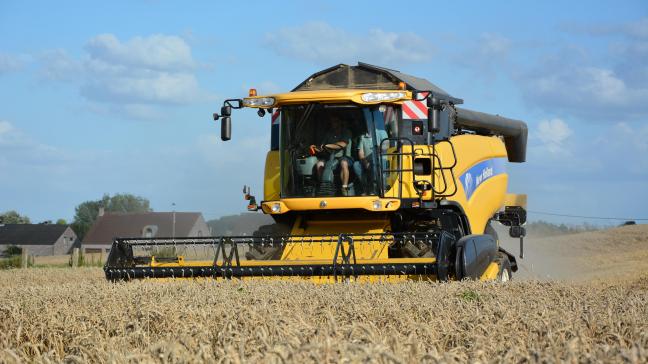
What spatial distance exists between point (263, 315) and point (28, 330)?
157 centimetres

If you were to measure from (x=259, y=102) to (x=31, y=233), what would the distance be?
7920 centimetres

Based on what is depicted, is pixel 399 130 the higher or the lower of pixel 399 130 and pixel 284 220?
the higher

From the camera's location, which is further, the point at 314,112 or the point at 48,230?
the point at 48,230

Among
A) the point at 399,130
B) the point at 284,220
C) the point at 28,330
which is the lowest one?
the point at 28,330

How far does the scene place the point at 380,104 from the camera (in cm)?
1201

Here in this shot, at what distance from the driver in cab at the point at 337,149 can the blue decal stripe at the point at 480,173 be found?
192cm

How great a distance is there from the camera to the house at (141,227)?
3115 inches

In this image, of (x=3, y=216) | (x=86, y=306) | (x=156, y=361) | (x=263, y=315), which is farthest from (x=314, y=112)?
(x=3, y=216)

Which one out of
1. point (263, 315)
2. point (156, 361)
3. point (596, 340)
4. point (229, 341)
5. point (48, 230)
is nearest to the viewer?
point (156, 361)

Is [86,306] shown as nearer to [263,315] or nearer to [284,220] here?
[263,315]

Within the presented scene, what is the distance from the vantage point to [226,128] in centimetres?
1195

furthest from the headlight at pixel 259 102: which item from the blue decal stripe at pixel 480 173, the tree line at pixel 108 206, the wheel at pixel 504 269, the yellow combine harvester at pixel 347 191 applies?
the tree line at pixel 108 206

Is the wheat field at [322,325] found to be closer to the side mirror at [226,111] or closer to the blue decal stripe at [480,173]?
the side mirror at [226,111]

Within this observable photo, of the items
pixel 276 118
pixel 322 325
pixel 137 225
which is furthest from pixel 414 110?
pixel 137 225
